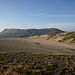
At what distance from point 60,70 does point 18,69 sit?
19.9ft

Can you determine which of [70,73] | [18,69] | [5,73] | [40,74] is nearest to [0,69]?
[5,73]

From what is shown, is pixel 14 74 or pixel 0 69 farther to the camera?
pixel 0 69

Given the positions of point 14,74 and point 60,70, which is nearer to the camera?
point 14,74

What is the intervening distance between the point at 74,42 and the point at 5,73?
58.9 m

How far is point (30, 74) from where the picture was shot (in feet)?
37.6

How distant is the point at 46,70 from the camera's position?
12562 mm

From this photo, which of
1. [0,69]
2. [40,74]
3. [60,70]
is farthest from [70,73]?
[0,69]

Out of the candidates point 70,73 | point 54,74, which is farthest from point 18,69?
point 70,73

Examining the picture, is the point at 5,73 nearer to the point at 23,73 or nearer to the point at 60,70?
the point at 23,73

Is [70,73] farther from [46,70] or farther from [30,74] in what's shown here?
[30,74]

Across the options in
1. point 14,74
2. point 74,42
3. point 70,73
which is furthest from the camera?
point 74,42

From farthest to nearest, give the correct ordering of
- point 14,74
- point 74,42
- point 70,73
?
1. point 74,42
2. point 70,73
3. point 14,74

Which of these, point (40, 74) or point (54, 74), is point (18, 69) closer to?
point (40, 74)

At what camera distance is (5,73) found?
37.3 feet
